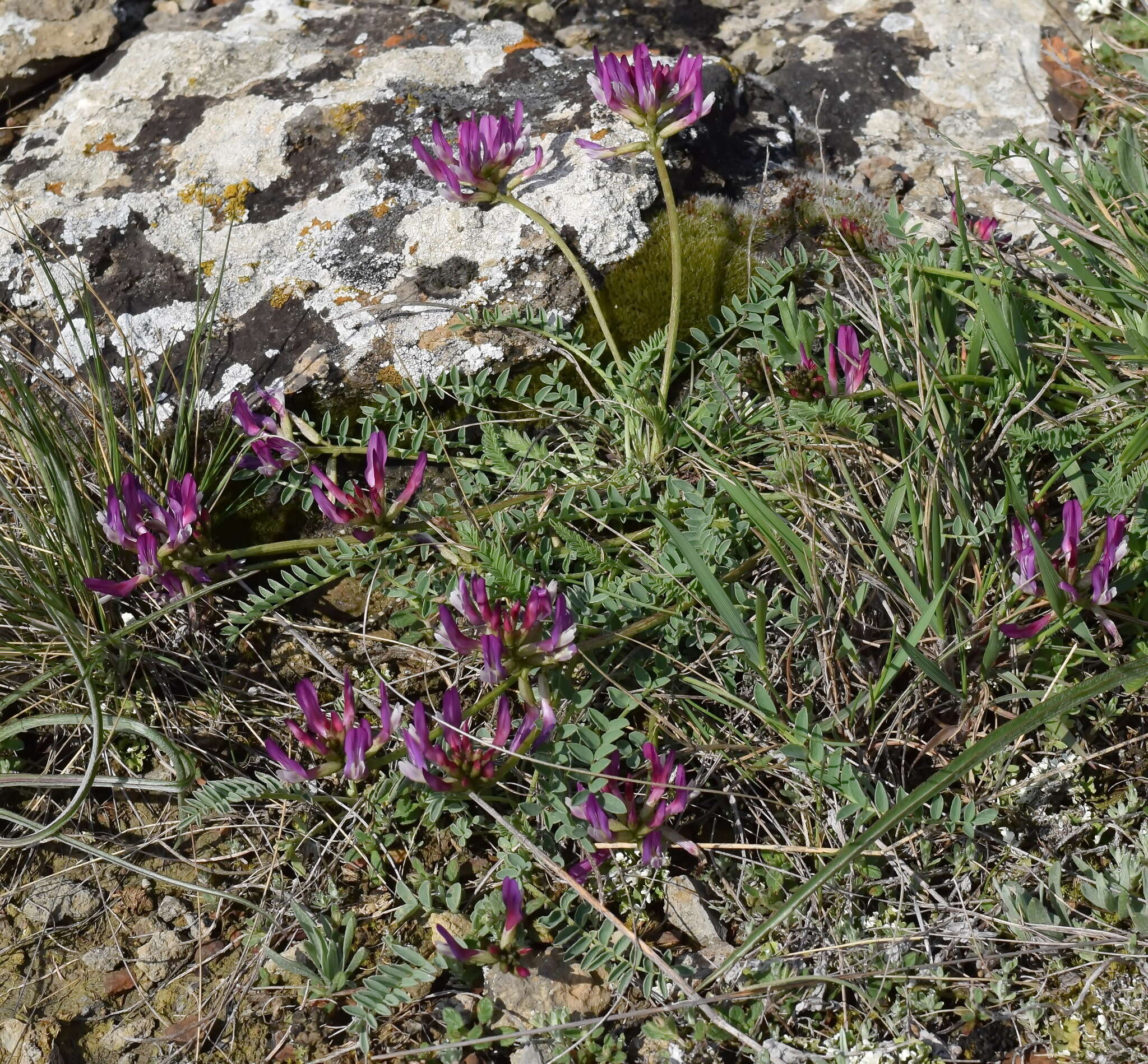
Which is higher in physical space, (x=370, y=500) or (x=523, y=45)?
(x=523, y=45)

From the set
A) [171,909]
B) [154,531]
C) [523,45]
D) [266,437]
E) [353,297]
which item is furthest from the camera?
[523,45]

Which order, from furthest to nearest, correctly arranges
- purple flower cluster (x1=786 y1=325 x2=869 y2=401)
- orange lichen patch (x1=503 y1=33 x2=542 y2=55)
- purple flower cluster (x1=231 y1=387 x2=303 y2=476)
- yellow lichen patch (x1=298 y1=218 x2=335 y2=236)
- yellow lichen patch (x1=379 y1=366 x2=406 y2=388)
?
1. orange lichen patch (x1=503 y1=33 x2=542 y2=55)
2. yellow lichen patch (x1=298 y1=218 x2=335 y2=236)
3. yellow lichen patch (x1=379 y1=366 x2=406 y2=388)
4. purple flower cluster (x1=231 y1=387 x2=303 y2=476)
5. purple flower cluster (x1=786 y1=325 x2=869 y2=401)

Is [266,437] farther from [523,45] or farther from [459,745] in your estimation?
[523,45]

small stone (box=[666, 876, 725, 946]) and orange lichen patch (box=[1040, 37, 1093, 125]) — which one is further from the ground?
orange lichen patch (box=[1040, 37, 1093, 125])

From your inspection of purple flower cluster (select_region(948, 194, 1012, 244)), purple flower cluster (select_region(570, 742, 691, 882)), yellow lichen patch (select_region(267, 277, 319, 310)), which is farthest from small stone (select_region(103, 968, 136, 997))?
purple flower cluster (select_region(948, 194, 1012, 244))

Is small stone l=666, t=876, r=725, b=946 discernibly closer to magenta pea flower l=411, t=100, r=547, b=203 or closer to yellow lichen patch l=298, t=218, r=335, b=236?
magenta pea flower l=411, t=100, r=547, b=203

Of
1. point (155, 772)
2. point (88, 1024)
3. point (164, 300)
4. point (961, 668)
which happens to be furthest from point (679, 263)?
point (88, 1024)

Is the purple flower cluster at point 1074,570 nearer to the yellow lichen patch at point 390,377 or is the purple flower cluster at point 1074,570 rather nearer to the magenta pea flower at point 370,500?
the magenta pea flower at point 370,500

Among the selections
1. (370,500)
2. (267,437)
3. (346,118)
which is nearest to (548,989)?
(370,500)
